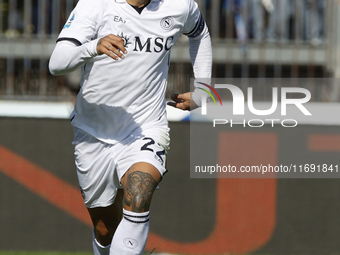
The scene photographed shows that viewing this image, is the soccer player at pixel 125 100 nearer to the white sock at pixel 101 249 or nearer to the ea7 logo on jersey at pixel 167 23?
the ea7 logo on jersey at pixel 167 23

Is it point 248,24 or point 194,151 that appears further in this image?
point 248,24

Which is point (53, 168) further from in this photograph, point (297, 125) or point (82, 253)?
point (297, 125)

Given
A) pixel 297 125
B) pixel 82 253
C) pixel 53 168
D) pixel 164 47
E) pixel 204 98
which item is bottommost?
pixel 82 253

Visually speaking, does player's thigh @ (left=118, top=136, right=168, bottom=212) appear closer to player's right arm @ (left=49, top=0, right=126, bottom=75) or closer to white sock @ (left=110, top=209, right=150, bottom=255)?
white sock @ (left=110, top=209, right=150, bottom=255)

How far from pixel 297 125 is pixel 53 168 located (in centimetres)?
252

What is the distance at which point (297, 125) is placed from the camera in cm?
530

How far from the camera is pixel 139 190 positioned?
3.20 m

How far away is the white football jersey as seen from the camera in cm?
342

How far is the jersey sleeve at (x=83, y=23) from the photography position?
3225 millimetres

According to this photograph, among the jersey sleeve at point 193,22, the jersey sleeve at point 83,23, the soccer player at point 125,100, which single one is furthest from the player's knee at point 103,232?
the jersey sleeve at point 193,22

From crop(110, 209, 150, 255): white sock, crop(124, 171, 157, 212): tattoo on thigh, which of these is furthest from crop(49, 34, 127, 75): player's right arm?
crop(110, 209, 150, 255): white sock

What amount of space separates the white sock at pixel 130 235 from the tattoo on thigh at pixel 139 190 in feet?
0.16

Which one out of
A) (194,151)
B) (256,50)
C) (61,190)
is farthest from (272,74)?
(61,190)

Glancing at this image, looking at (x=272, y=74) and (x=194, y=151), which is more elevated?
(x=272, y=74)
